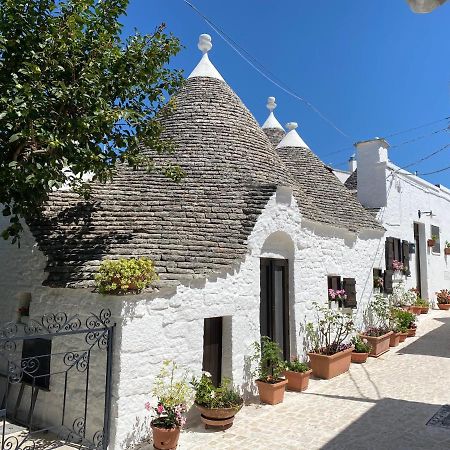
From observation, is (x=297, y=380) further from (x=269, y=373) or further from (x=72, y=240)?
(x=72, y=240)

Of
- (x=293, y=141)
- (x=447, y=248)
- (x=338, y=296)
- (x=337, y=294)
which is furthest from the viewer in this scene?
(x=447, y=248)

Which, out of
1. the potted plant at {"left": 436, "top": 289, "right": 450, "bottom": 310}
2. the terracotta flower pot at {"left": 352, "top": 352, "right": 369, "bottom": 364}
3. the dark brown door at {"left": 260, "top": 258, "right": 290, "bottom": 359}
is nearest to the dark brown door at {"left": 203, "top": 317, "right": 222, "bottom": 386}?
the dark brown door at {"left": 260, "top": 258, "right": 290, "bottom": 359}

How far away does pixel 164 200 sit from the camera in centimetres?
858

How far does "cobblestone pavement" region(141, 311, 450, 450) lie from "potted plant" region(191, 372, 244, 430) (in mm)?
175

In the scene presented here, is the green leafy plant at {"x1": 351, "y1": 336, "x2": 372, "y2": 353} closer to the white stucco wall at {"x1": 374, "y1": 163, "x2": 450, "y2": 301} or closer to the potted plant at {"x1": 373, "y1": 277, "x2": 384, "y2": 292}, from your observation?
the potted plant at {"x1": 373, "y1": 277, "x2": 384, "y2": 292}

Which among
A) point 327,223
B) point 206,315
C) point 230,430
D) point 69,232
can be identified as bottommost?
point 230,430

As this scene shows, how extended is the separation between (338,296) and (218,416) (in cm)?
569

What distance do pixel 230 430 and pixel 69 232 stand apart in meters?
4.60

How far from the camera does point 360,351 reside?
10.7m

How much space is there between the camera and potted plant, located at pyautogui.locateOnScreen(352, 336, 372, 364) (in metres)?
10.6

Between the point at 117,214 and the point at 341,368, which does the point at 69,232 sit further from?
the point at 341,368

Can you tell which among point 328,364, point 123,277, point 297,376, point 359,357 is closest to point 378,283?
point 359,357

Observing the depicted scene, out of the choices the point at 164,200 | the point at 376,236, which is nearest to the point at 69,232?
the point at 164,200

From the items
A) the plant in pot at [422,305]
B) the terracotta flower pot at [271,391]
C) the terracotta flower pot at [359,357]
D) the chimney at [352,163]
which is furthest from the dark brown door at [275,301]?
the chimney at [352,163]
